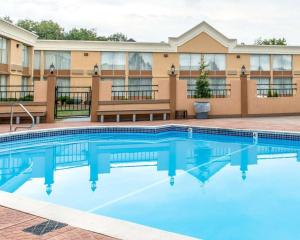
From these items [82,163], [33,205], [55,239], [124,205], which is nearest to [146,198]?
[124,205]

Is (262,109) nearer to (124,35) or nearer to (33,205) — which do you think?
(33,205)

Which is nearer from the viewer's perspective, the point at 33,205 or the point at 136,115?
the point at 33,205

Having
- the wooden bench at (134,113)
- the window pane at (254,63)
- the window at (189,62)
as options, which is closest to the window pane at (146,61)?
the window at (189,62)

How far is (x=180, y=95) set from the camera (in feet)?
52.5

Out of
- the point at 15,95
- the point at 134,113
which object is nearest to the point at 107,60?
the point at 15,95

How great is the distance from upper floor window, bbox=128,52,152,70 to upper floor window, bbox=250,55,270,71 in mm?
10065

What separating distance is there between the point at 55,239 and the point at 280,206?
140 inches

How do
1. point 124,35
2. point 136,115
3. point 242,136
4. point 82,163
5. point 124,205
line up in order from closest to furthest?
point 124,205 < point 82,163 < point 242,136 < point 136,115 < point 124,35

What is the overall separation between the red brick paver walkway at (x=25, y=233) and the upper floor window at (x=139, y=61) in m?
27.9

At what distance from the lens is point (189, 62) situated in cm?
3147

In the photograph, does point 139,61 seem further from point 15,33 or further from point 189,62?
point 15,33

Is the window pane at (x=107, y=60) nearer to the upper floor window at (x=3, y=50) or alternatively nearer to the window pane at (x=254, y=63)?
the upper floor window at (x=3, y=50)

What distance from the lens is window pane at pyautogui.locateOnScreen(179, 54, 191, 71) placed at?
3128cm

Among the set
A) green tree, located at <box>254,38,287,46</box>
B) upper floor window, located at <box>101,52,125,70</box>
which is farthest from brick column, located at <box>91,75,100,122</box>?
green tree, located at <box>254,38,287,46</box>
